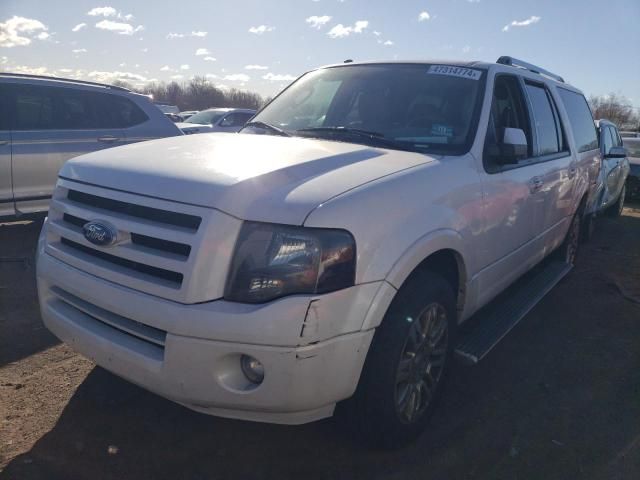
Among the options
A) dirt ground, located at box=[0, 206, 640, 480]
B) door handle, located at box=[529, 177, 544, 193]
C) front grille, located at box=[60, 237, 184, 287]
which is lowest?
dirt ground, located at box=[0, 206, 640, 480]

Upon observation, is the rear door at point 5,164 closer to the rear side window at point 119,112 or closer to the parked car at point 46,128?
the parked car at point 46,128

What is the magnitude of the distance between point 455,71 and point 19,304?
145 inches

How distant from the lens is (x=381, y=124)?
3293 millimetres

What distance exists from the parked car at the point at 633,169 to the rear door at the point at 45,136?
12.0 metres

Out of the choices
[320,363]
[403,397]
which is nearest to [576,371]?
[403,397]

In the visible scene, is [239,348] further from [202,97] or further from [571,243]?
[202,97]

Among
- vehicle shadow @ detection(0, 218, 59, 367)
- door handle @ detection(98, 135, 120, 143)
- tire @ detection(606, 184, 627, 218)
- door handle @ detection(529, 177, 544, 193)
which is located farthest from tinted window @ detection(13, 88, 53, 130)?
tire @ detection(606, 184, 627, 218)

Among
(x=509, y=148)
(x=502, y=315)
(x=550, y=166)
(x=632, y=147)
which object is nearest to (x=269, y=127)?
(x=509, y=148)

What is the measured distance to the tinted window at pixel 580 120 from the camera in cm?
512

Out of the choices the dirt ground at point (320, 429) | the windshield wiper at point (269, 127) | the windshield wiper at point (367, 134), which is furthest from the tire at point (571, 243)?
the windshield wiper at point (269, 127)

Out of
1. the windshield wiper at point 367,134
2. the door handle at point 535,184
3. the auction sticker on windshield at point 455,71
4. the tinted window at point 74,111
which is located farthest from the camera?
the tinted window at point 74,111

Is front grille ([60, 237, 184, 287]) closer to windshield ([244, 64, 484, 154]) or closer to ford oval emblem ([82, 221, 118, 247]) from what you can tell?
ford oval emblem ([82, 221, 118, 247])

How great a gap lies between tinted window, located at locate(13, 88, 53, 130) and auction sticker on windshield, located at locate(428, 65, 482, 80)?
14.6 ft

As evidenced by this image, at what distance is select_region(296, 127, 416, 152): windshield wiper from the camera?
9.91 feet
